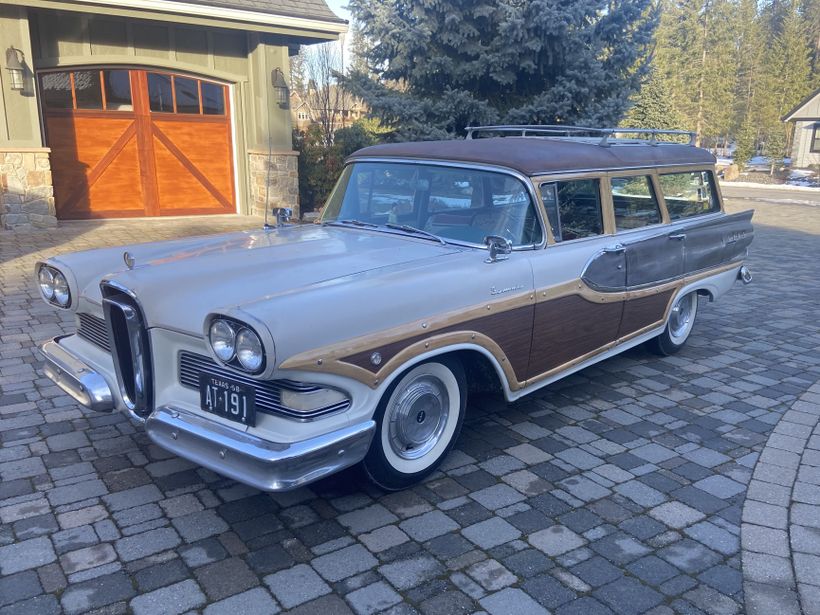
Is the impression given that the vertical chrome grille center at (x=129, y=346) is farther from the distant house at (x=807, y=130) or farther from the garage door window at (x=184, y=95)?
the distant house at (x=807, y=130)

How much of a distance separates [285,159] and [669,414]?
9.60 metres

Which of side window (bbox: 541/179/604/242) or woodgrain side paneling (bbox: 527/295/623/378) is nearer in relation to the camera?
woodgrain side paneling (bbox: 527/295/623/378)

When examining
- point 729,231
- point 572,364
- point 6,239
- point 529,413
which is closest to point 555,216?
point 572,364

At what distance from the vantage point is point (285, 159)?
12586 mm

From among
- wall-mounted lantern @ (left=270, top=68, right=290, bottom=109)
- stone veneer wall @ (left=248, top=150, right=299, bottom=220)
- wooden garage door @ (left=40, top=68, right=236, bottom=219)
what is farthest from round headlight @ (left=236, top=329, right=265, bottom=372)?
wall-mounted lantern @ (left=270, top=68, right=290, bottom=109)

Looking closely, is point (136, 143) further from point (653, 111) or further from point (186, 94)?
point (653, 111)

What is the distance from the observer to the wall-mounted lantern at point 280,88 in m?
12.2

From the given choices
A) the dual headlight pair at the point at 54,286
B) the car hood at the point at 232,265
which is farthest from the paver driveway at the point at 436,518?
the car hood at the point at 232,265

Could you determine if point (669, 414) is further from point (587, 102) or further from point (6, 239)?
point (6, 239)

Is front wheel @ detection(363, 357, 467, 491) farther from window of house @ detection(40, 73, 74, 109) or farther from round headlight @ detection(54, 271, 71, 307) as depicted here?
window of house @ detection(40, 73, 74, 109)

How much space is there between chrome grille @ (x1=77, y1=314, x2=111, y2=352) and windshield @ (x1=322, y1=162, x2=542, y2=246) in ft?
5.46

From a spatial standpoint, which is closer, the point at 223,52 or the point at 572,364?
the point at 572,364

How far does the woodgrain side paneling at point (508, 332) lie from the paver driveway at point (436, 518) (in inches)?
21.7

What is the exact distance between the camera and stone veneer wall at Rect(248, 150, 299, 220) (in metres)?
12.5
